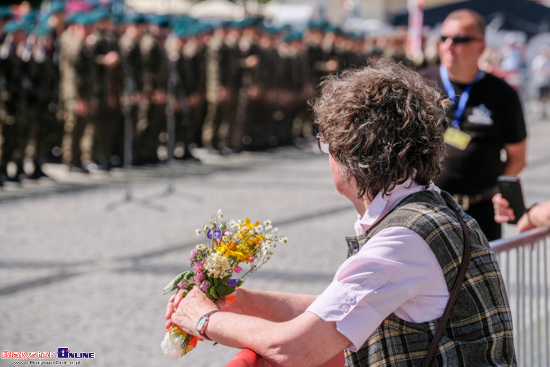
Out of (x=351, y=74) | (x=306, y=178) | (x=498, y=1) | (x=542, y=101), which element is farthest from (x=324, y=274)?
(x=498, y=1)

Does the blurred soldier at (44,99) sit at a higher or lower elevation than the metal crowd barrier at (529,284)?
lower

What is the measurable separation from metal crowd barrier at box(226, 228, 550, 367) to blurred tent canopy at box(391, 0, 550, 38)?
2531 cm

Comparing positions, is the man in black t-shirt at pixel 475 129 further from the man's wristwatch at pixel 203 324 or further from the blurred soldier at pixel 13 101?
the blurred soldier at pixel 13 101

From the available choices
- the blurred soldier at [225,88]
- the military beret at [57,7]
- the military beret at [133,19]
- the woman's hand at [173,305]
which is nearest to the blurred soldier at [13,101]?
the military beret at [57,7]

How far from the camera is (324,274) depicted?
624 cm

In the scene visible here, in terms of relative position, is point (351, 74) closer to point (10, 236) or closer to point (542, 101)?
point (10, 236)

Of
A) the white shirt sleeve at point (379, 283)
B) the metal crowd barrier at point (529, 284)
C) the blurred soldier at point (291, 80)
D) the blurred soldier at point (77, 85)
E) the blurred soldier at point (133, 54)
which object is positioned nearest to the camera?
the white shirt sleeve at point (379, 283)

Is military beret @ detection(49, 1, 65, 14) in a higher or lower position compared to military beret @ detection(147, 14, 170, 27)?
higher

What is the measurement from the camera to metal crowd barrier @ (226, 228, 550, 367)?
3051mm

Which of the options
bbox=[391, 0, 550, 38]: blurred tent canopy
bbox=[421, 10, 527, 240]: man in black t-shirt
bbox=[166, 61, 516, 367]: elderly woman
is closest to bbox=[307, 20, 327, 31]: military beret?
bbox=[391, 0, 550, 38]: blurred tent canopy

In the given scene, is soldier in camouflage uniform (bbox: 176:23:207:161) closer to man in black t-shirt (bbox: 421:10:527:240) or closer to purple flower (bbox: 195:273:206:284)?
man in black t-shirt (bbox: 421:10:527:240)

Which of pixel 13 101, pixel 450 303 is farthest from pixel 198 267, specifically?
pixel 13 101

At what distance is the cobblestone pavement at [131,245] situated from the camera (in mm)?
4785

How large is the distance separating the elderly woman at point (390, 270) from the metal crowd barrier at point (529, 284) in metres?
0.89
